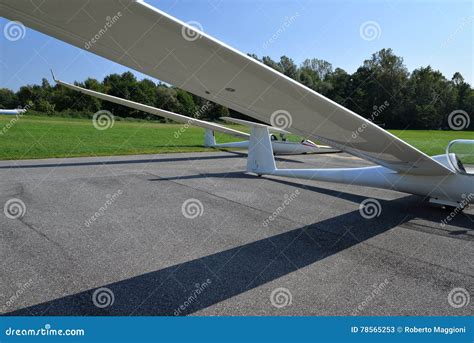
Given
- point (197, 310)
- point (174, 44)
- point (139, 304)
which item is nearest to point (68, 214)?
point (139, 304)

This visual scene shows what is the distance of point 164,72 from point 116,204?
214 inches

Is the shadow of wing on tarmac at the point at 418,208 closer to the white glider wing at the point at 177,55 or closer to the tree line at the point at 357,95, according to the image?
the white glider wing at the point at 177,55

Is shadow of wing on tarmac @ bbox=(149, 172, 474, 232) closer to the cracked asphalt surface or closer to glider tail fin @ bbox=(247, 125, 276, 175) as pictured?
the cracked asphalt surface

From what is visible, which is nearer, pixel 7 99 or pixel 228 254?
pixel 228 254

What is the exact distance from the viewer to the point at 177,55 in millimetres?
2561

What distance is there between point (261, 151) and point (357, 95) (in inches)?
2469

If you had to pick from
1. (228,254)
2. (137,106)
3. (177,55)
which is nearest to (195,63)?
(177,55)

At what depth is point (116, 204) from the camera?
7.56m

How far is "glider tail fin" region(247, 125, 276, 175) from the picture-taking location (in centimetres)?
1079

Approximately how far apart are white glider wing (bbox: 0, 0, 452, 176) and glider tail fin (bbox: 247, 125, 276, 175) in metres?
6.38

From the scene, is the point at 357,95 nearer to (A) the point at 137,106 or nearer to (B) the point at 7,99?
(A) the point at 137,106

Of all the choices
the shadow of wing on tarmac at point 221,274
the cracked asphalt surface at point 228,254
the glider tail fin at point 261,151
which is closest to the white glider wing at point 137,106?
the glider tail fin at point 261,151

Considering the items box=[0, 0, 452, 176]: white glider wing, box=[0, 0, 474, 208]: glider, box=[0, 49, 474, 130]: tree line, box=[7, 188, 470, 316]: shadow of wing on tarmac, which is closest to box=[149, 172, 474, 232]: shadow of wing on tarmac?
box=[7, 188, 470, 316]: shadow of wing on tarmac

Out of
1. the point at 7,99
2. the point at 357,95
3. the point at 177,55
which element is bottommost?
the point at 7,99
